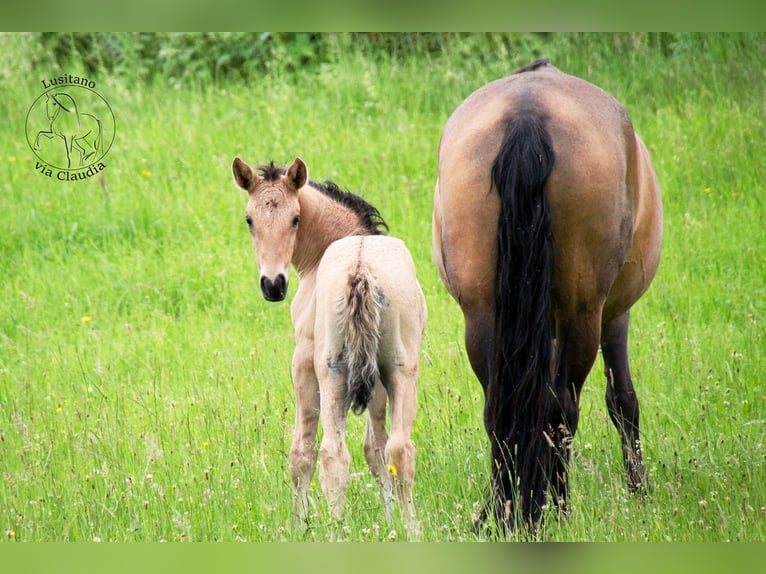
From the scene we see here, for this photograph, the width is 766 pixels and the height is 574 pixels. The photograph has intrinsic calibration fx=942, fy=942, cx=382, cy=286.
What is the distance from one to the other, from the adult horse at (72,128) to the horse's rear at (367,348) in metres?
1.92

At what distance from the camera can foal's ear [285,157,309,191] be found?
14.8 ft

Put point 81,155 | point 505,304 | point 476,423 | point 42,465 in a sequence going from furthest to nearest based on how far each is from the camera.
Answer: point 476,423 → point 81,155 → point 42,465 → point 505,304

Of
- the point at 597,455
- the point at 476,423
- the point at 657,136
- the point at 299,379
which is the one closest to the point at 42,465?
the point at 299,379

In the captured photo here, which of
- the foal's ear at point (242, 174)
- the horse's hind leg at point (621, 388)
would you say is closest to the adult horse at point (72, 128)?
the foal's ear at point (242, 174)

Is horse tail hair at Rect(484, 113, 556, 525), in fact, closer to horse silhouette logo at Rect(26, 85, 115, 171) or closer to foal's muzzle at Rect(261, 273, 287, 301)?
foal's muzzle at Rect(261, 273, 287, 301)

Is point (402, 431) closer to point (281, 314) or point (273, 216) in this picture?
point (273, 216)

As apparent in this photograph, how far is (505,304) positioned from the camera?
420 cm

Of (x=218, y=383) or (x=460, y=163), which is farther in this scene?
(x=218, y=383)

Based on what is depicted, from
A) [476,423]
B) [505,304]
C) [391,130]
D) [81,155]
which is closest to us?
[505,304]

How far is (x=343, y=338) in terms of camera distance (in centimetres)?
413

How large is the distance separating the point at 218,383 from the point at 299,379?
5.49ft

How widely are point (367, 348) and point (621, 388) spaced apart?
2.01 metres

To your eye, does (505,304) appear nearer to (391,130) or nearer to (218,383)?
(218,383)

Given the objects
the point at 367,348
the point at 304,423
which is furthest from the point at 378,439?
the point at 367,348
